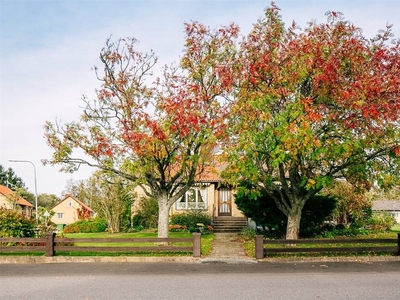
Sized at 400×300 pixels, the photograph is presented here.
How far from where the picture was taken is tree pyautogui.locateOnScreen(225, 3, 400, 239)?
14750 mm

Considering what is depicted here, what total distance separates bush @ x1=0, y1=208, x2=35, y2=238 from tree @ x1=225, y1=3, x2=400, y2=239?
865 cm

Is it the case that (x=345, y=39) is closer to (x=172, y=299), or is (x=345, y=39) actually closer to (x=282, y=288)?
(x=282, y=288)

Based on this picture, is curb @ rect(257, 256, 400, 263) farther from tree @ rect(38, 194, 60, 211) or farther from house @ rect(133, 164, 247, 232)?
tree @ rect(38, 194, 60, 211)

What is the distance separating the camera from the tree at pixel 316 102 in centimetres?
1475

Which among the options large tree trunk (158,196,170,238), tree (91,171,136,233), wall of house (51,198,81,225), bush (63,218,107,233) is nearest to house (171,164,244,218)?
tree (91,171,136,233)

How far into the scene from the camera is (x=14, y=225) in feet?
54.5

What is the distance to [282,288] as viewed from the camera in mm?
9797

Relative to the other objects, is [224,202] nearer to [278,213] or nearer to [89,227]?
[278,213]

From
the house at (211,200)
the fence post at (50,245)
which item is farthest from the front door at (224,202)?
the fence post at (50,245)

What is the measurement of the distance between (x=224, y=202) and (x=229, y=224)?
296cm

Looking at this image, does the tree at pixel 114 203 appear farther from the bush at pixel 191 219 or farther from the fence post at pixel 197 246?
the fence post at pixel 197 246

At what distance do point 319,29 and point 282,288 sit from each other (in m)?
10.8

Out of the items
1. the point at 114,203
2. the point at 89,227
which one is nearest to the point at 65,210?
the point at 89,227

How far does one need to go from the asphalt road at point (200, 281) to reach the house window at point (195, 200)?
57.7ft
